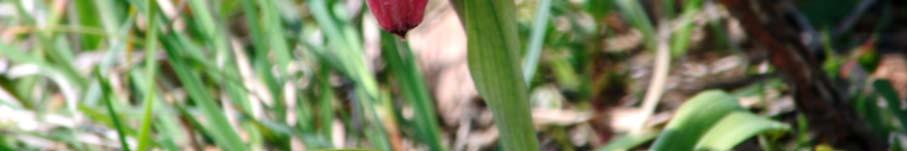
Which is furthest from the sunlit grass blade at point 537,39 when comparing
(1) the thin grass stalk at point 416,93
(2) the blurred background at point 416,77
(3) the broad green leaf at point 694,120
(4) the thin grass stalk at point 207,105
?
(4) the thin grass stalk at point 207,105

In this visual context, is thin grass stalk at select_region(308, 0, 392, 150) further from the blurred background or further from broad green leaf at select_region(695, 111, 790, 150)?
broad green leaf at select_region(695, 111, 790, 150)

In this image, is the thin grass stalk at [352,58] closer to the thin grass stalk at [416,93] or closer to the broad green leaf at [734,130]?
the thin grass stalk at [416,93]

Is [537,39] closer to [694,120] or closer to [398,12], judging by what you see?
[694,120]

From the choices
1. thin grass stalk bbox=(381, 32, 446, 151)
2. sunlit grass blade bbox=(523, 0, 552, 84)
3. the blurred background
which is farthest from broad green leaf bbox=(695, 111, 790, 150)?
thin grass stalk bbox=(381, 32, 446, 151)

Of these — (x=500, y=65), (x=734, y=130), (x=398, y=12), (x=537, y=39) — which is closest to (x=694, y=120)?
(x=734, y=130)

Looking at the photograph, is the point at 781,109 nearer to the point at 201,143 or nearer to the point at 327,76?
the point at 327,76

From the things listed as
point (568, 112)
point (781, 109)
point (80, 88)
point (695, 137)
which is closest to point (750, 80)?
point (781, 109)
